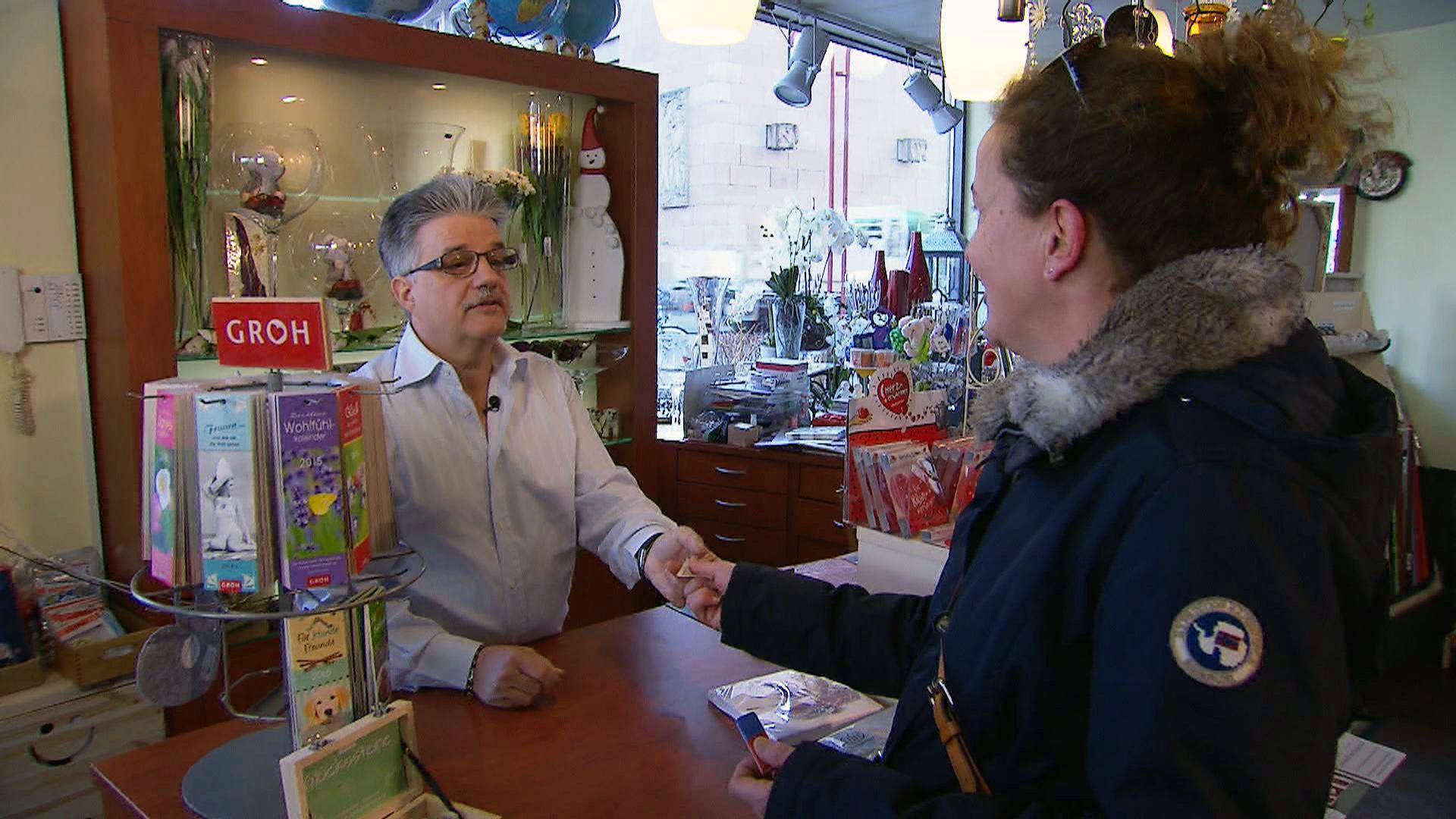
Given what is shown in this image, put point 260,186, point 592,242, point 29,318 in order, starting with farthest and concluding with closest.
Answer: point 592,242, point 260,186, point 29,318

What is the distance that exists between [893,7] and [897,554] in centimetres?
373

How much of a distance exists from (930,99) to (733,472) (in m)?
2.57

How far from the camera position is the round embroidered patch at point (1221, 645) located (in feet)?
2.53

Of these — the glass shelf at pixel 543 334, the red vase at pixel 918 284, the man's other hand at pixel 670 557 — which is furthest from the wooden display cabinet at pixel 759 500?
the man's other hand at pixel 670 557

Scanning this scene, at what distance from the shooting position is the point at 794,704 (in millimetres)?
1599

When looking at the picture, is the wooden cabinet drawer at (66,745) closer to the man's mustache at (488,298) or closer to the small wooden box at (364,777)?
the man's mustache at (488,298)

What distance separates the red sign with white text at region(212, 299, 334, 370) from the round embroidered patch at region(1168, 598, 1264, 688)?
3.14 feet

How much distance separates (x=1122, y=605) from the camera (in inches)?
32.7

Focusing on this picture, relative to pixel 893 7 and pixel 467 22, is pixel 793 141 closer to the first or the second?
pixel 893 7

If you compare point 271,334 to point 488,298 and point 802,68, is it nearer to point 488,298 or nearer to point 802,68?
point 488,298

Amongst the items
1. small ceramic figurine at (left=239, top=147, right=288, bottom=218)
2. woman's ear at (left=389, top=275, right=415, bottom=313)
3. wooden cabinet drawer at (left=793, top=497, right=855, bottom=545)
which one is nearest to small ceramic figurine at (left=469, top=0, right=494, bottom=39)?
small ceramic figurine at (left=239, top=147, right=288, bottom=218)

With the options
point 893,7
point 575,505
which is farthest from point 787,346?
point 575,505

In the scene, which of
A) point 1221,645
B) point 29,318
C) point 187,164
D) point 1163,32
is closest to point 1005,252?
point 1221,645

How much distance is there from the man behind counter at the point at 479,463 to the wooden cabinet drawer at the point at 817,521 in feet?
5.54
